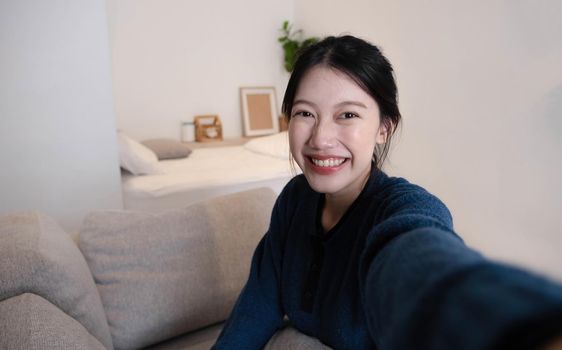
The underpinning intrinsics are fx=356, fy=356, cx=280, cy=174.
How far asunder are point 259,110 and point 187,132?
1021 millimetres

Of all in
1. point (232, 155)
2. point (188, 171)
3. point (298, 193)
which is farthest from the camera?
point (232, 155)

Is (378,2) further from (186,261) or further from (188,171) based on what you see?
(186,261)

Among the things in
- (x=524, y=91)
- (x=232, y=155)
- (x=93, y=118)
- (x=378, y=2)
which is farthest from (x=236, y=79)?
(x=524, y=91)

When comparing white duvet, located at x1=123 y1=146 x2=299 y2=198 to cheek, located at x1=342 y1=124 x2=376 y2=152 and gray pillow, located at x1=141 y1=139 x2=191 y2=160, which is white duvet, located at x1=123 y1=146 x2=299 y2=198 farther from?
cheek, located at x1=342 y1=124 x2=376 y2=152

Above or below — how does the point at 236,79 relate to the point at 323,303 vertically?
above

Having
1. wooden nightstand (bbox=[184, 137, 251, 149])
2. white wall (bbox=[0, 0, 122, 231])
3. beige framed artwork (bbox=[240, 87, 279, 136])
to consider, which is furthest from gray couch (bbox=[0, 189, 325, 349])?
beige framed artwork (bbox=[240, 87, 279, 136])

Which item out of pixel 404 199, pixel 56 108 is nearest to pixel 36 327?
pixel 404 199

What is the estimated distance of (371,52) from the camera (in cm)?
85

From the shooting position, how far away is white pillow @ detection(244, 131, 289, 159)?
10.4ft

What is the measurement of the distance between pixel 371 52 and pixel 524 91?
1.77 metres

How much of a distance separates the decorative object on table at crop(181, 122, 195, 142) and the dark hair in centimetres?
335

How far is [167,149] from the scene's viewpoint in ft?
10.5

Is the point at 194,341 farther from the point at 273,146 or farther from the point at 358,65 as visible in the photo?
the point at 273,146

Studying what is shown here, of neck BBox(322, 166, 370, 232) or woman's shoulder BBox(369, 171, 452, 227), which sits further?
neck BBox(322, 166, 370, 232)
